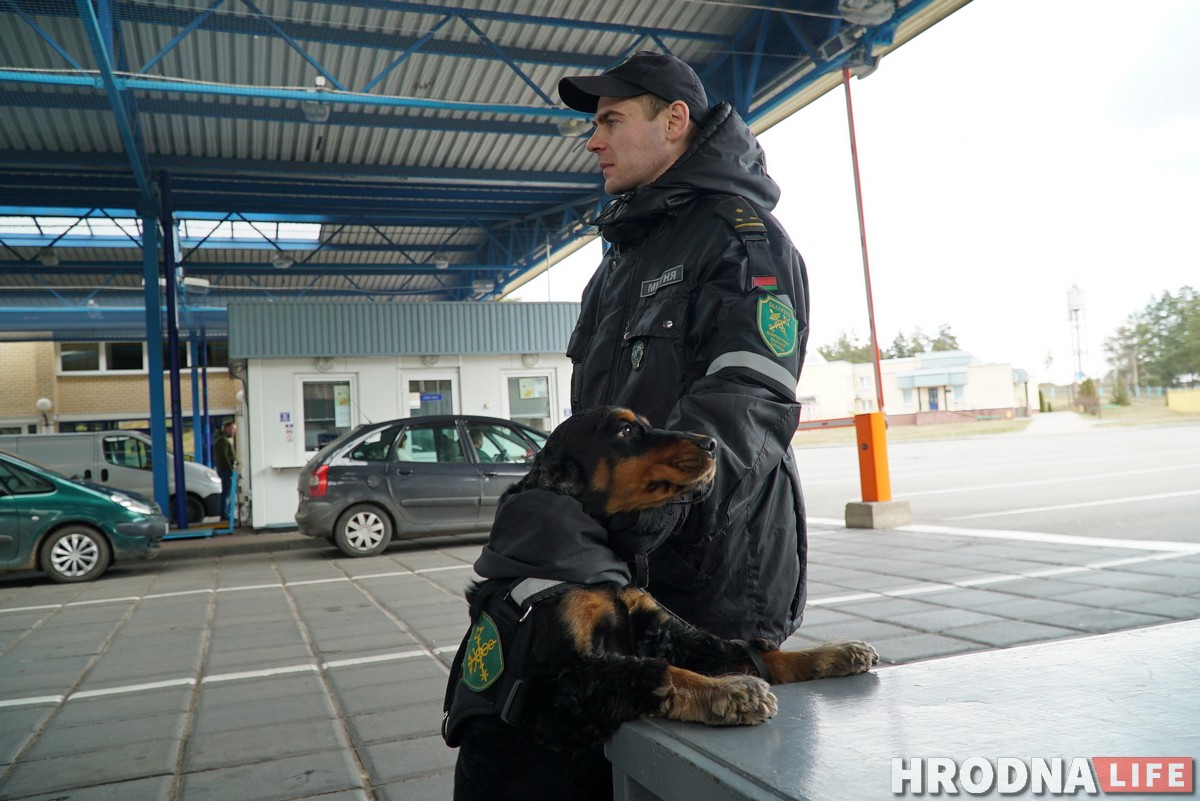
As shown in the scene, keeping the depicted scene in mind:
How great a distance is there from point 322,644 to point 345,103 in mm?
7893

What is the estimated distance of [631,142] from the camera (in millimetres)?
2068

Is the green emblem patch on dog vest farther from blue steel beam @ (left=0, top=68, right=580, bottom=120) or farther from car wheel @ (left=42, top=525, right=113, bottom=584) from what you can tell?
car wheel @ (left=42, top=525, right=113, bottom=584)

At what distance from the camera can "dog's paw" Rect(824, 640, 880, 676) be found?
1.66 metres

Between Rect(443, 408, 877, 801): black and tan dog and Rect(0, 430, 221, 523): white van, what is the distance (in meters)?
15.3

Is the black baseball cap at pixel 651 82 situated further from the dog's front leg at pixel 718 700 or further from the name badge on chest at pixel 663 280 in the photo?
the dog's front leg at pixel 718 700

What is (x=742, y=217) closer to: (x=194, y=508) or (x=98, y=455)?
(x=98, y=455)

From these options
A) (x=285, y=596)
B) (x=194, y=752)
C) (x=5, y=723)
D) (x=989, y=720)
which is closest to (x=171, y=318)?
(x=285, y=596)

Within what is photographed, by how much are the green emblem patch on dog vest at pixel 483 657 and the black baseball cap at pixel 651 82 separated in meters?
1.23

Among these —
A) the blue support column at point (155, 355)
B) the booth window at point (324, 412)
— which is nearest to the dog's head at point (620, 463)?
the booth window at point (324, 412)

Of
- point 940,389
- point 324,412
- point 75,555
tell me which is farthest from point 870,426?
point 940,389

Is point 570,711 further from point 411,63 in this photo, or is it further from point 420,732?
point 411,63

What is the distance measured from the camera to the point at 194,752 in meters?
3.87

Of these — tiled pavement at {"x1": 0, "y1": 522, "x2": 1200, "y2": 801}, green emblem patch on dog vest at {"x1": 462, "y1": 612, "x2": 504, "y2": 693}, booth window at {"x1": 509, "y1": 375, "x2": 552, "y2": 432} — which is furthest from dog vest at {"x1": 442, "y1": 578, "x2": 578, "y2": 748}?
booth window at {"x1": 509, "y1": 375, "x2": 552, "y2": 432}

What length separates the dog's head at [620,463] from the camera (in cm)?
154
